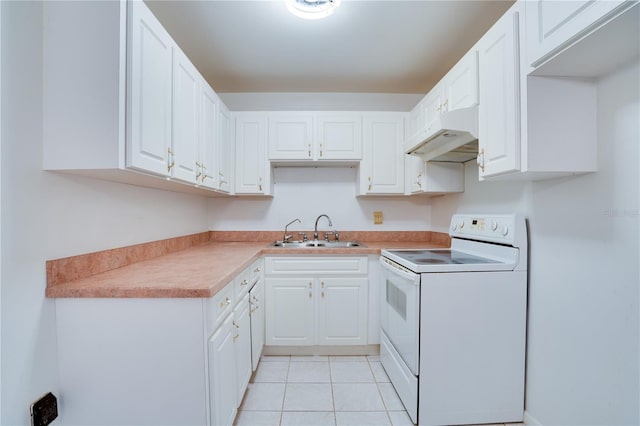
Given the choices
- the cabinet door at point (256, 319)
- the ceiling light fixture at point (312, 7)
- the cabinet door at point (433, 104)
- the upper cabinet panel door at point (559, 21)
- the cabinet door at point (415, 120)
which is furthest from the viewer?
the cabinet door at point (415, 120)

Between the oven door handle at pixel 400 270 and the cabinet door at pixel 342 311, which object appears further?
the cabinet door at pixel 342 311

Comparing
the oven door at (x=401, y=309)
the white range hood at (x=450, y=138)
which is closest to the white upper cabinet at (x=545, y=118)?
the white range hood at (x=450, y=138)

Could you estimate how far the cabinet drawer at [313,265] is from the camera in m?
2.24

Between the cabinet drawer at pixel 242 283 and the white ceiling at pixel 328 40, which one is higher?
the white ceiling at pixel 328 40

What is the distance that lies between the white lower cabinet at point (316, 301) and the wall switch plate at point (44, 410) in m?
1.32

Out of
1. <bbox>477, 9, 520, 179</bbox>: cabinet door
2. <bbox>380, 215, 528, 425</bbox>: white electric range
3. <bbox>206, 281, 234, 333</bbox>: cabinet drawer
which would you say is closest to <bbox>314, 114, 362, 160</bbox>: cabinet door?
<bbox>477, 9, 520, 179</bbox>: cabinet door

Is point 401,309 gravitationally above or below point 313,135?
below

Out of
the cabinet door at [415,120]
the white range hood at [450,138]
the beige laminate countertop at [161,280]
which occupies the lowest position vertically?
the beige laminate countertop at [161,280]

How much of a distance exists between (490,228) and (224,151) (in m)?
2.10

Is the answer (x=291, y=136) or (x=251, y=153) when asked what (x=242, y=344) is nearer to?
(x=251, y=153)

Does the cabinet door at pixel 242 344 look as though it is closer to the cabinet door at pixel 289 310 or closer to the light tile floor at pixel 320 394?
the light tile floor at pixel 320 394

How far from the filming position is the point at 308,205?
2.84 m

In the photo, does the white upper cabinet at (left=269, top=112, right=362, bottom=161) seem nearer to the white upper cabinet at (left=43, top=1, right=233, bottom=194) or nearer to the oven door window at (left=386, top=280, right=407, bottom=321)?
the oven door window at (left=386, top=280, right=407, bottom=321)

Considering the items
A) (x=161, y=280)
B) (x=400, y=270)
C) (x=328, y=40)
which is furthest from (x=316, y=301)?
(x=328, y=40)
